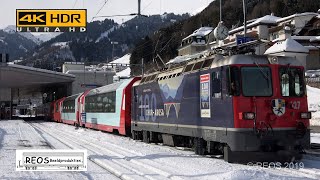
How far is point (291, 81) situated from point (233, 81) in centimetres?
177

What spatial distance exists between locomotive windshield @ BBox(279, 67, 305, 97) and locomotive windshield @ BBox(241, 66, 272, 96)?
0.42 meters

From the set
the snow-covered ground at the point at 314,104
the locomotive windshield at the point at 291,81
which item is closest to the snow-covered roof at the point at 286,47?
the snow-covered ground at the point at 314,104

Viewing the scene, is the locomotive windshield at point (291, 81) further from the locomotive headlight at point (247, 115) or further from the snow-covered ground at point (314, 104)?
the snow-covered ground at point (314, 104)

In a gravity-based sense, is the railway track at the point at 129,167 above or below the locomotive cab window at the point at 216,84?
below

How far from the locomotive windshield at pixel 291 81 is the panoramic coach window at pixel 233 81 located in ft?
4.23

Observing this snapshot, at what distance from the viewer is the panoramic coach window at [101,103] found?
90.3 ft

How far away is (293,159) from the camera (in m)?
12.0

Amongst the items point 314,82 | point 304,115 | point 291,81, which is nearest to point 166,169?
point 304,115

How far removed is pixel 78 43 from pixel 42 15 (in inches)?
7130

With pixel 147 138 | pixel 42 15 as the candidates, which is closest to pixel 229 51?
pixel 147 138

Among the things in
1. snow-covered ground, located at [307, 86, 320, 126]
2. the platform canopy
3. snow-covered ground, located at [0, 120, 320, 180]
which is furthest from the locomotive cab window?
the platform canopy

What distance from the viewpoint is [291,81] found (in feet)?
41.2

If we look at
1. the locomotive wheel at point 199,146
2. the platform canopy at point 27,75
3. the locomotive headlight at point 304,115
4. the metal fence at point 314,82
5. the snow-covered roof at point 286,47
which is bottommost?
the locomotive wheel at point 199,146

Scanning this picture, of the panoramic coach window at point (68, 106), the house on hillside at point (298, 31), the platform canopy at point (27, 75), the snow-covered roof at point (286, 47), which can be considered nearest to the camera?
the panoramic coach window at point (68, 106)
